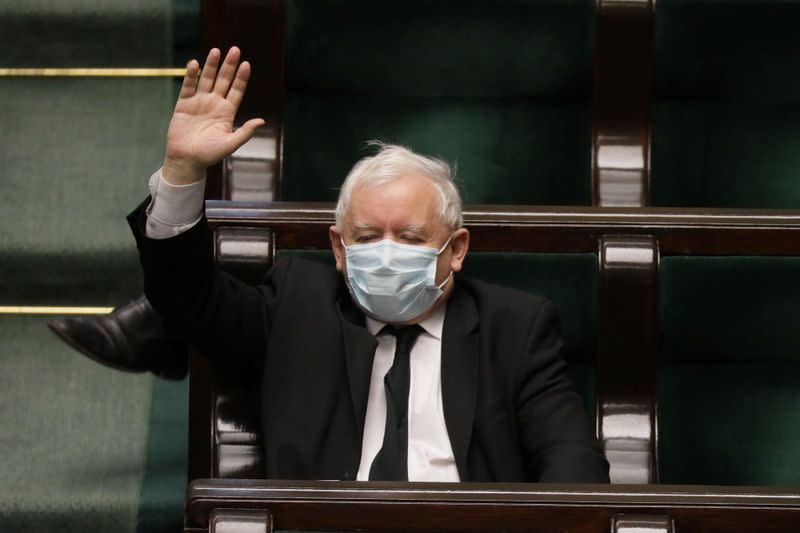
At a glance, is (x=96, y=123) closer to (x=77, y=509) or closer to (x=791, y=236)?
(x=77, y=509)

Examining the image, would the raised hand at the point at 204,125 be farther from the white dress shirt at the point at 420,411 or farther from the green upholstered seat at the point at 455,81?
the green upholstered seat at the point at 455,81

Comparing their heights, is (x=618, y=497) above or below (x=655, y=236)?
below

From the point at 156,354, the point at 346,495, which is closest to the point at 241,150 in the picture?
the point at 156,354

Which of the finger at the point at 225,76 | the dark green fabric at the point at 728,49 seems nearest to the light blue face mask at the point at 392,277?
the finger at the point at 225,76

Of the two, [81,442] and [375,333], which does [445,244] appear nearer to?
[375,333]

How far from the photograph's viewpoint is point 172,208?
2.58 feet

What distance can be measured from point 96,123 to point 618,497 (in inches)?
22.4

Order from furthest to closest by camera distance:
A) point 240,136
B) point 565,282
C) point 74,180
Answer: point 74,180, point 565,282, point 240,136

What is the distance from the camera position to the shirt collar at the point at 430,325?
838mm

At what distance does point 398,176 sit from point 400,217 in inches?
1.0

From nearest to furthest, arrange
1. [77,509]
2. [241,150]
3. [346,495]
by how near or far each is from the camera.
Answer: [346,495], [77,509], [241,150]

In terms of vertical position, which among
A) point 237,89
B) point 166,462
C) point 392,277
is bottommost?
point 166,462

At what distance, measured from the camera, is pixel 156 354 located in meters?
0.84

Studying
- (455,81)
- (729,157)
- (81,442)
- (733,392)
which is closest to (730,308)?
(733,392)
